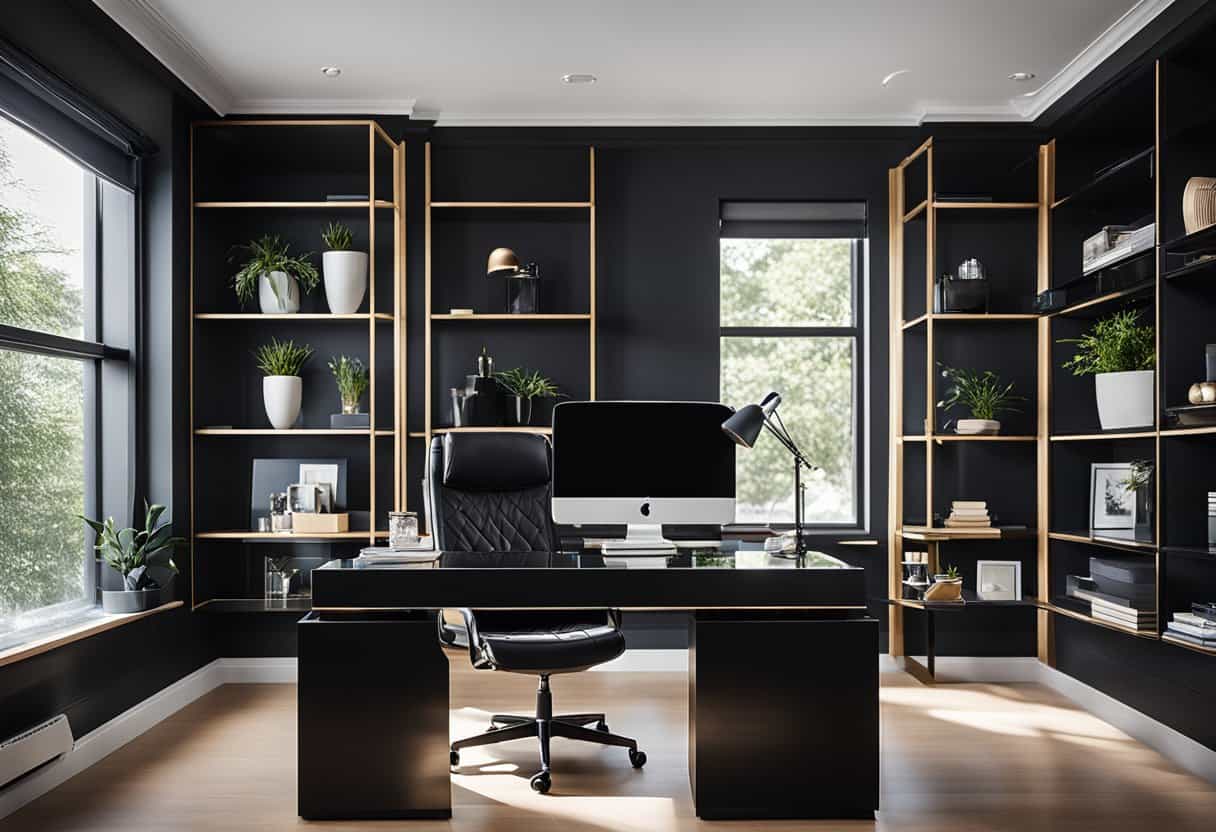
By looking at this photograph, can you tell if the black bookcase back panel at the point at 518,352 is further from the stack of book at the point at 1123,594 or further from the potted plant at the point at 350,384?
the stack of book at the point at 1123,594

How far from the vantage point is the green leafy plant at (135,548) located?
3.60m

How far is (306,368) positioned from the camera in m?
4.64

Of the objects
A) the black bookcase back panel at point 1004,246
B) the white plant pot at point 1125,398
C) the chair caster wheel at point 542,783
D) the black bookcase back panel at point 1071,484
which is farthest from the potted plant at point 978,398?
the chair caster wheel at point 542,783

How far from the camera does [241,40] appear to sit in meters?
3.72

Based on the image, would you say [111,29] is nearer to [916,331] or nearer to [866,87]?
[866,87]

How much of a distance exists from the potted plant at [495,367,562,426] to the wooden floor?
130 centimetres

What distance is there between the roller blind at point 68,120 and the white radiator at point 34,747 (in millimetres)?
1988

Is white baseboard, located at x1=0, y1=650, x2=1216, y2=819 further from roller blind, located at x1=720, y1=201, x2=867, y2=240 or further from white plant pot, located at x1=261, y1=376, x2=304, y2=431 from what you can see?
roller blind, located at x1=720, y1=201, x2=867, y2=240

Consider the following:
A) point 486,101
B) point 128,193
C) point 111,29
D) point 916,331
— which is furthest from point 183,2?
point 916,331

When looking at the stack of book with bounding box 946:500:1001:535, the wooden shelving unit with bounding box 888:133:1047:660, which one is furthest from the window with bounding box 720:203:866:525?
the stack of book with bounding box 946:500:1001:535

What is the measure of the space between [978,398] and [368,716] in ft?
10.5

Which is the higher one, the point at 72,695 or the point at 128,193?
the point at 128,193

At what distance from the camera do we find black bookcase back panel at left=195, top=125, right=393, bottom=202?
169 inches

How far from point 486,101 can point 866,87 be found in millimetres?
1763
